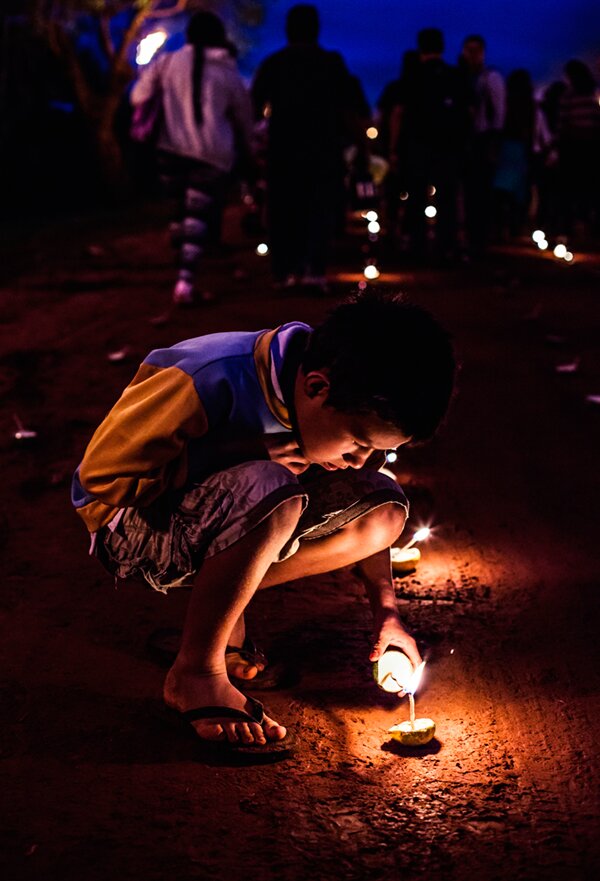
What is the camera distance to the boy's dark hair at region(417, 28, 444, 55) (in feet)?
35.7

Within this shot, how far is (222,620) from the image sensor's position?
2.78 metres

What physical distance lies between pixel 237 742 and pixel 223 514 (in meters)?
0.56

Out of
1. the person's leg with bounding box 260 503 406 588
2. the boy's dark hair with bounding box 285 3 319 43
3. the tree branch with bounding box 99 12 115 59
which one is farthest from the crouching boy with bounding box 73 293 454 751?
the tree branch with bounding box 99 12 115 59

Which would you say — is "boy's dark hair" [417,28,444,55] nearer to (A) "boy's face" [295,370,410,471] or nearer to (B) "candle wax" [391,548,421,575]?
(B) "candle wax" [391,548,421,575]

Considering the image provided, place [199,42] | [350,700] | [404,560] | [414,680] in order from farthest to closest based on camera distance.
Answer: [199,42], [404,560], [350,700], [414,680]

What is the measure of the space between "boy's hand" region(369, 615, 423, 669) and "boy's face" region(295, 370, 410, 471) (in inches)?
21.7

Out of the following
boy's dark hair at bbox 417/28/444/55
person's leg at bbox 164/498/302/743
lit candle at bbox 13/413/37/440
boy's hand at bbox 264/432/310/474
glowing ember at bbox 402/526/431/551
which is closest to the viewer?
person's leg at bbox 164/498/302/743

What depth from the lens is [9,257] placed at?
1377cm

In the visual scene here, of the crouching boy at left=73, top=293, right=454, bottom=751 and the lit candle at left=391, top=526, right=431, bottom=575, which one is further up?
the crouching boy at left=73, top=293, right=454, bottom=751

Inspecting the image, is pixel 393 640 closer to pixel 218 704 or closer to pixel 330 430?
pixel 218 704

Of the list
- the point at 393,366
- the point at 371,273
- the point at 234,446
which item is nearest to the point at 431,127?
the point at 371,273

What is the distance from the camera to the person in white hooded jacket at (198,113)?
8.80 m

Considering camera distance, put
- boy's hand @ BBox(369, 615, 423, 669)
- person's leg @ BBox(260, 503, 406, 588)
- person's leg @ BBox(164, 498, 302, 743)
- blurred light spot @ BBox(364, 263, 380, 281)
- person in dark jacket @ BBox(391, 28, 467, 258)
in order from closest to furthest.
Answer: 1. person's leg @ BBox(164, 498, 302, 743)
2. boy's hand @ BBox(369, 615, 423, 669)
3. person's leg @ BBox(260, 503, 406, 588)
4. person in dark jacket @ BBox(391, 28, 467, 258)
5. blurred light spot @ BBox(364, 263, 380, 281)

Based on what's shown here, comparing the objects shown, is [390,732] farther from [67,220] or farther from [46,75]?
[46,75]
